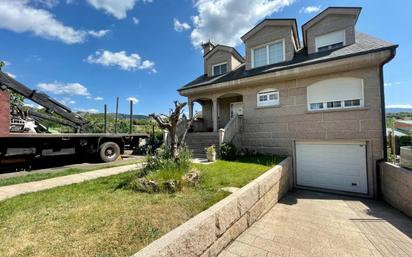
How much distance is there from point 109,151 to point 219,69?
338 inches

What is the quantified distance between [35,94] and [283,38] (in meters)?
12.8

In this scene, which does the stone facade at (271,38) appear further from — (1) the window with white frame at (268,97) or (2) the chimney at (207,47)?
(2) the chimney at (207,47)

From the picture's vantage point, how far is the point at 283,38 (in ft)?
33.7

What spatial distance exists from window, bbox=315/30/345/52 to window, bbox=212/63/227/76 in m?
5.40

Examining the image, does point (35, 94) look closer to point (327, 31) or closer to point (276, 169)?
point (276, 169)

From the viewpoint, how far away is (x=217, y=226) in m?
3.12

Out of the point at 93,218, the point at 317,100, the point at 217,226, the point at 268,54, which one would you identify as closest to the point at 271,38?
the point at 268,54

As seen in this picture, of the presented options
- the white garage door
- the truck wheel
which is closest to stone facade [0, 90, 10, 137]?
the truck wheel

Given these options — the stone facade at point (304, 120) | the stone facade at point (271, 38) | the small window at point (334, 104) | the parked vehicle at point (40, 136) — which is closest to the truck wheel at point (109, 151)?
the parked vehicle at point (40, 136)

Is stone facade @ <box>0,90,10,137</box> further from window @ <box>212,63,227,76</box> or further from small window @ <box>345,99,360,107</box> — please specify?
small window @ <box>345,99,360,107</box>

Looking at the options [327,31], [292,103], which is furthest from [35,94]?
[327,31]

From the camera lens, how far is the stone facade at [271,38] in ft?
33.1

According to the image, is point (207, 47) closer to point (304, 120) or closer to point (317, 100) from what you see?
point (317, 100)

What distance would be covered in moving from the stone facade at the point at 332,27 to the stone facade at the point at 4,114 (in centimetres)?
1305
